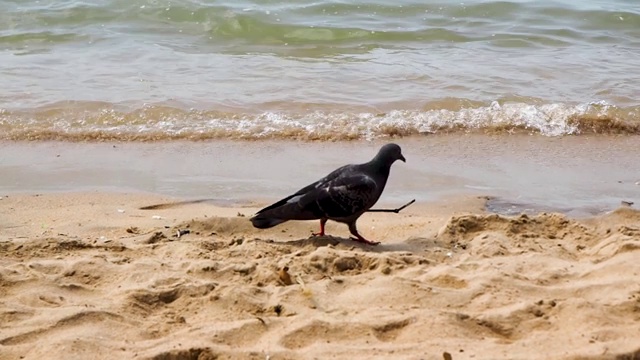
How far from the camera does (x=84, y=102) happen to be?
8.19 meters

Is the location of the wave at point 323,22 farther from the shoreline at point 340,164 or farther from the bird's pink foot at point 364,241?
the bird's pink foot at point 364,241

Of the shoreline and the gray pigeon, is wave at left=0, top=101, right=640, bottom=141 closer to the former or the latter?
the shoreline

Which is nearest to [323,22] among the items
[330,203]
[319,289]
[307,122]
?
[307,122]

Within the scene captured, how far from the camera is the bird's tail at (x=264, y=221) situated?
177 inches

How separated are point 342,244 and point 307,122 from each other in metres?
3.30

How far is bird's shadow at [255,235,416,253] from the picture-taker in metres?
4.39

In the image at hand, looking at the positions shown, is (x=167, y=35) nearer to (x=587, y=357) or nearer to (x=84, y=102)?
(x=84, y=102)

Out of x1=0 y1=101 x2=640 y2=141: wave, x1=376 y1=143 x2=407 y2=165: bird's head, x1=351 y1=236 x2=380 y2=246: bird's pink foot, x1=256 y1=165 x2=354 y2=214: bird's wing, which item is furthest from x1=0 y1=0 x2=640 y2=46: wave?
x1=351 y1=236 x2=380 y2=246: bird's pink foot

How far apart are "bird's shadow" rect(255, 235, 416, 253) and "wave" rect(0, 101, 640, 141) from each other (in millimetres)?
2772

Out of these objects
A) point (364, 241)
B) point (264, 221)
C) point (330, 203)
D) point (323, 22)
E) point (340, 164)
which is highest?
point (323, 22)

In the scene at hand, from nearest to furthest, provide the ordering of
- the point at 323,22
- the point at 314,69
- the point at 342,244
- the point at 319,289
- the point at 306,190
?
the point at 319,289 → the point at 342,244 → the point at 306,190 → the point at 314,69 → the point at 323,22

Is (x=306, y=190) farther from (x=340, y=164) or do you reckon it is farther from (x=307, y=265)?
(x=340, y=164)

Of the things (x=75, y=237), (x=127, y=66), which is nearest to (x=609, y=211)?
(x=75, y=237)

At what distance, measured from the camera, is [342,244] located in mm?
4469
